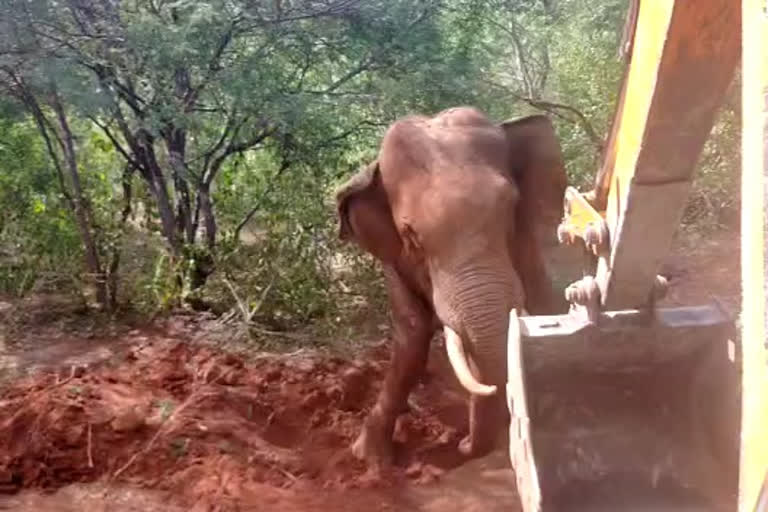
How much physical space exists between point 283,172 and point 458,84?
5.19 ft

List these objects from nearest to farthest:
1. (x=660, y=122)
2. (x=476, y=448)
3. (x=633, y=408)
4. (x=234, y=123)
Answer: (x=660, y=122), (x=633, y=408), (x=476, y=448), (x=234, y=123)

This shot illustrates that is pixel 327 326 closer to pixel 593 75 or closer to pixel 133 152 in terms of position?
pixel 133 152

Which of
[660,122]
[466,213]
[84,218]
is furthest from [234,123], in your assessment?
[660,122]

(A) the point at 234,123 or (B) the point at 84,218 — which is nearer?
(A) the point at 234,123

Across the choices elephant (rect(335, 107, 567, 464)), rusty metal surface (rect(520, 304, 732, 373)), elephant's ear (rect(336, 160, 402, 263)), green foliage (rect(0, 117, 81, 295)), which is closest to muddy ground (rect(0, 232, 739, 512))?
elephant (rect(335, 107, 567, 464))

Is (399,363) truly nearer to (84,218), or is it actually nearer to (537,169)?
(537,169)

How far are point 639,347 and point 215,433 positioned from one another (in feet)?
9.43

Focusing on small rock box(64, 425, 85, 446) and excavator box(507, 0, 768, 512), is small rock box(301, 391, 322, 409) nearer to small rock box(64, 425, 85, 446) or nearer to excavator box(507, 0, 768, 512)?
small rock box(64, 425, 85, 446)

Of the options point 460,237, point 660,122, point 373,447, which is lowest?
point 373,447

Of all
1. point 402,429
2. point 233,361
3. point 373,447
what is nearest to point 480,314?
point 373,447

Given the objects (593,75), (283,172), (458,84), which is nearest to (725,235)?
(593,75)

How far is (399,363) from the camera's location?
590 cm

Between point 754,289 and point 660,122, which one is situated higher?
point 660,122

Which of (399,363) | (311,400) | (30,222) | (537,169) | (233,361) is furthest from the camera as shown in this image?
(30,222)
